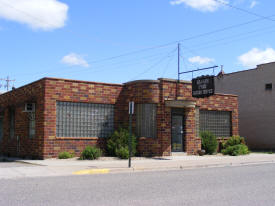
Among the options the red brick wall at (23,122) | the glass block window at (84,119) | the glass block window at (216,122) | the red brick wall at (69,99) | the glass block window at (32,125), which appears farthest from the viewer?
the glass block window at (216,122)

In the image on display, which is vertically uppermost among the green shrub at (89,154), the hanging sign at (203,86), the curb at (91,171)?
the hanging sign at (203,86)

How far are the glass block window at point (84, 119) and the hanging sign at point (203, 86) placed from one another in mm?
4812

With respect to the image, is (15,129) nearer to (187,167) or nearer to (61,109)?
(61,109)

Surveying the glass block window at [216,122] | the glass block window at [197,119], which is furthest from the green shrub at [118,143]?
the glass block window at [216,122]

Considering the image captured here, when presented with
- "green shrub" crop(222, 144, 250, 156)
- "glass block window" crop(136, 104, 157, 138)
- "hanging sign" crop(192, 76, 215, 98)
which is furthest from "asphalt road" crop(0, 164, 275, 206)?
"green shrub" crop(222, 144, 250, 156)

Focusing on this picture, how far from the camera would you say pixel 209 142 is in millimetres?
22141

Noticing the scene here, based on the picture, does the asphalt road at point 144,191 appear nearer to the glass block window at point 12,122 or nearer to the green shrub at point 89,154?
the green shrub at point 89,154

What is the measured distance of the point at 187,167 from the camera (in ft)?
51.0

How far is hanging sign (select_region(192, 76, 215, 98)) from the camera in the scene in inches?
773

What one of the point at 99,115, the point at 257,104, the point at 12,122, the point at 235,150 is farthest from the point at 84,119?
the point at 257,104

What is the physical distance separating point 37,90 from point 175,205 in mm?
13864

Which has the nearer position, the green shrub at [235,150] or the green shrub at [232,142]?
the green shrub at [235,150]

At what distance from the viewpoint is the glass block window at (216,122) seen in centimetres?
2312

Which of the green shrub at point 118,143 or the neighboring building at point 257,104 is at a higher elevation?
the neighboring building at point 257,104
